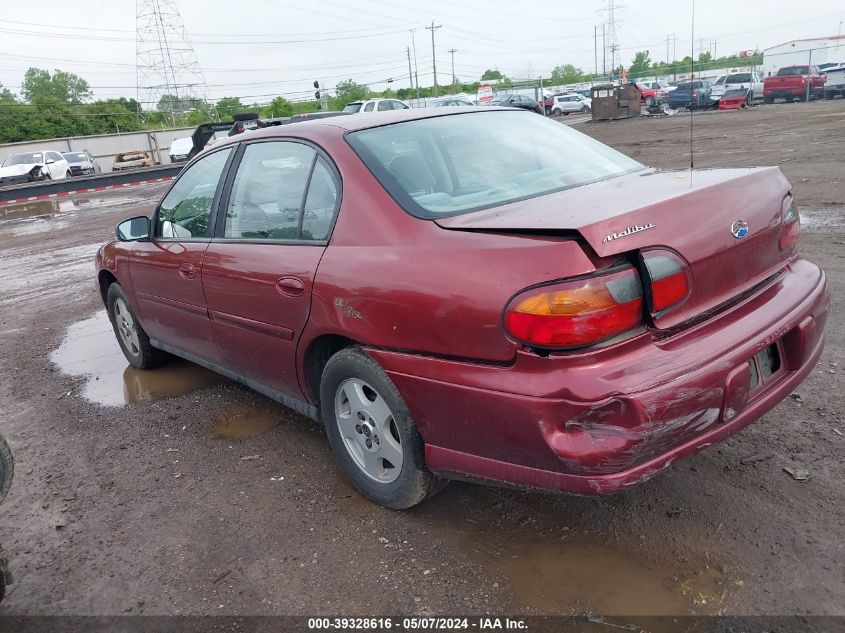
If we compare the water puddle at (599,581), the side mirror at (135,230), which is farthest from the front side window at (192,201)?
the water puddle at (599,581)

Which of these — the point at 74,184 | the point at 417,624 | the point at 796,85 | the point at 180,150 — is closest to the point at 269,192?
the point at 417,624

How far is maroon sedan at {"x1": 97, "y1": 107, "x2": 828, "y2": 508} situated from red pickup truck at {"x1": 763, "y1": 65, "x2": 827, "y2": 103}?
115ft

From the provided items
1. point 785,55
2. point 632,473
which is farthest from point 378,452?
point 785,55

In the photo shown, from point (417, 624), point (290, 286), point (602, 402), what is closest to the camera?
point (602, 402)

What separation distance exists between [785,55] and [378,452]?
45.2 metres

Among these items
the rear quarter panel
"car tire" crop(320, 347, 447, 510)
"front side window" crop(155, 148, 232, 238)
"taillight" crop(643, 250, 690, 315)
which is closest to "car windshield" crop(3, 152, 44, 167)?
"front side window" crop(155, 148, 232, 238)

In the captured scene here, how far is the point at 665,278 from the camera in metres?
2.34

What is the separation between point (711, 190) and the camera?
2578mm

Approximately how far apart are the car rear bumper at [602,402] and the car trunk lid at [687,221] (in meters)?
0.13

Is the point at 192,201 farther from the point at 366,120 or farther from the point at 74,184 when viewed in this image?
the point at 74,184

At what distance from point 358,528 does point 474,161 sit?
68.1 inches

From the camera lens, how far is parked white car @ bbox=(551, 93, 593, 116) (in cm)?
4653

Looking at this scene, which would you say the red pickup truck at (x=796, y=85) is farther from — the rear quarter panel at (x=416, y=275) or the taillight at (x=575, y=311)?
the taillight at (x=575, y=311)

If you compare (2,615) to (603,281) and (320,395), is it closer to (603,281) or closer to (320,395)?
(320,395)
